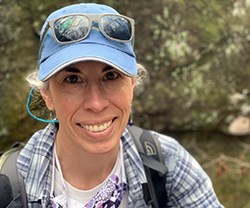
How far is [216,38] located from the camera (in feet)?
12.9

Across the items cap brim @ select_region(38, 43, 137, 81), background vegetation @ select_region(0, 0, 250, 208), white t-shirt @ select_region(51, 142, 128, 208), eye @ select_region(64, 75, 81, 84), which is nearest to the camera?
cap brim @ select_region(38, 43, 137, 81)

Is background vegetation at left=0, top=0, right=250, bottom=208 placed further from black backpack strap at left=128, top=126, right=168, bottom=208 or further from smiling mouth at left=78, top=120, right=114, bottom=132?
smiling mouth at left=78, top=120, right=114, bottom=132

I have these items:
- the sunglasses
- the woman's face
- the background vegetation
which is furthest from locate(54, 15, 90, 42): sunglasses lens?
the background vegetation

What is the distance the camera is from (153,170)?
7.26 ft

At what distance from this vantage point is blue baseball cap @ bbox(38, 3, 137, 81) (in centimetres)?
185

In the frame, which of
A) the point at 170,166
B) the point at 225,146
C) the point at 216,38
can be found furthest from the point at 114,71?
the point at 225,146

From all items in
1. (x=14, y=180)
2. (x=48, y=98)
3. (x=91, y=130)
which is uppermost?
(x=48, y=98)

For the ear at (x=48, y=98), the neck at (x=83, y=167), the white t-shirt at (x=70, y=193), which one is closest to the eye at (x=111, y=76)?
the ear at (x=48, y=98)

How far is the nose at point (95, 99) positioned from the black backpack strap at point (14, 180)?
1.53 feet

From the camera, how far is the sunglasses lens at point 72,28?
189 centimetres

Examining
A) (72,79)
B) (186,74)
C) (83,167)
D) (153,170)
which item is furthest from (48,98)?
(186,74)

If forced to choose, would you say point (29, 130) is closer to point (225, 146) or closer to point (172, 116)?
point (172, 116)

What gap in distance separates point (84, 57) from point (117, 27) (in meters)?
0.21

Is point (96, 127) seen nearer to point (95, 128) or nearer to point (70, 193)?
point (95, 128)
